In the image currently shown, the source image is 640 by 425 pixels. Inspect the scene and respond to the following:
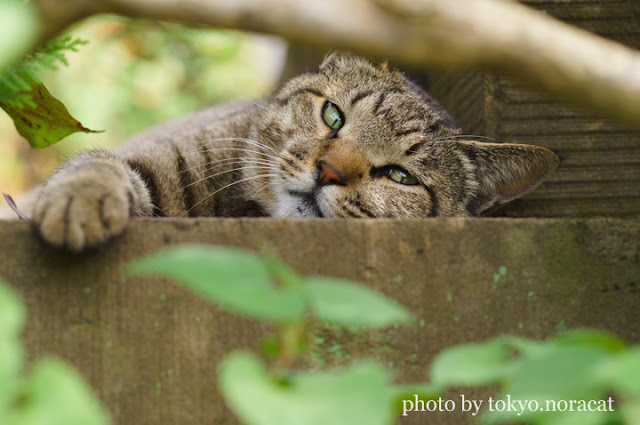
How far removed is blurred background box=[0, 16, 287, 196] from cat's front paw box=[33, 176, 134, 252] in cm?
352

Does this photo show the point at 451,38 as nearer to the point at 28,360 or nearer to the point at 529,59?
the point at 529,59

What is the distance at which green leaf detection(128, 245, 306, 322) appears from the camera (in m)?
0.52

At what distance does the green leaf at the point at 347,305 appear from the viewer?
0.55 meters

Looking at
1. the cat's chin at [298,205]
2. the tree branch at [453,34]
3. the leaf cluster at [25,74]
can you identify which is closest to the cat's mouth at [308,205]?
the cat's chin at [298,205]

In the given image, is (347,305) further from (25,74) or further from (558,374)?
(25,74)

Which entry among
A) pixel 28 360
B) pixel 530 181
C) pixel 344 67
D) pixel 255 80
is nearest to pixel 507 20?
pixel 28 360

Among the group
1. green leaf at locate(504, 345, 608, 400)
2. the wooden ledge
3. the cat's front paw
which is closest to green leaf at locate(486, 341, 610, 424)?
green leaf at locate(504, 345, 608, 400)

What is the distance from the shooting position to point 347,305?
22.3 inches

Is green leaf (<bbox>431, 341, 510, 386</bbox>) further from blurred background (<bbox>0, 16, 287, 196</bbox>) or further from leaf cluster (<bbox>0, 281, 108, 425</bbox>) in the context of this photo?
blurred background (<bbox>0, 16, 287, 196</bbox>)

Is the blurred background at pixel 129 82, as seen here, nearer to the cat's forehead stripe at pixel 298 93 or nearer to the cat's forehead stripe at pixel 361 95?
the cat's forehead stripe at pixel 298 93

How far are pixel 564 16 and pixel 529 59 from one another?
4.37 feet

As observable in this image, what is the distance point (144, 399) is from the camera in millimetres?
1131

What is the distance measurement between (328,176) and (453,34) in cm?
108

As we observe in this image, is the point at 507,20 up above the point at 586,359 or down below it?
above
